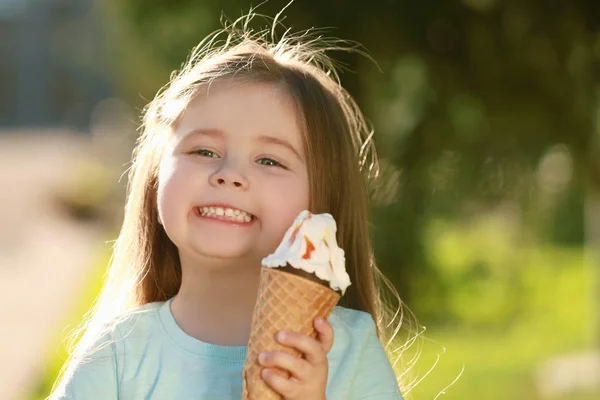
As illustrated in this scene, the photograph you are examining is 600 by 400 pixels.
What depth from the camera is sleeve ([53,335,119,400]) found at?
2172 mm

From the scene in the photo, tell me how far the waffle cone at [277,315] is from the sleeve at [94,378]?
381 mm

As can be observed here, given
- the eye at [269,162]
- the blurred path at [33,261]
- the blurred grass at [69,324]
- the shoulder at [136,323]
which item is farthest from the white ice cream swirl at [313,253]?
the blurred path at [33,261]

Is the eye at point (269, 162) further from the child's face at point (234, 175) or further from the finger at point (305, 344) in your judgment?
the finger at point (305, 344)

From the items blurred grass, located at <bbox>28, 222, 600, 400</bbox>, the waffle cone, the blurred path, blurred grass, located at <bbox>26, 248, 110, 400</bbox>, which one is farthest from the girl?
the blurred path

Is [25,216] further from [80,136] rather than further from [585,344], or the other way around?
[80,136]

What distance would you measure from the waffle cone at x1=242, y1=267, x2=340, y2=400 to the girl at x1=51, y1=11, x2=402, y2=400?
0.13 metres

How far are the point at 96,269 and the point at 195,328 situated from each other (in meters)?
7.81

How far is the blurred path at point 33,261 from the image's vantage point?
739cm

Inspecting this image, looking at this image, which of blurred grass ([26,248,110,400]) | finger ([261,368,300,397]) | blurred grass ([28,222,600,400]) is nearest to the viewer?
finger ([261,368,300,397])

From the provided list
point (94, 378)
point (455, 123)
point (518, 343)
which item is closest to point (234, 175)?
point (94, 378)

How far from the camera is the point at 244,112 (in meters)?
2.28

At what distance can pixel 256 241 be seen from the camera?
2.24 m

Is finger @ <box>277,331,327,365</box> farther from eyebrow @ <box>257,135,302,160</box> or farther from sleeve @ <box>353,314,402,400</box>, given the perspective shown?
eyebrow @ <box>257,135,302,160</box>

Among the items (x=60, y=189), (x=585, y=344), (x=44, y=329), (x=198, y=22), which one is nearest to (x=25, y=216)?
(x=60, y=189)
